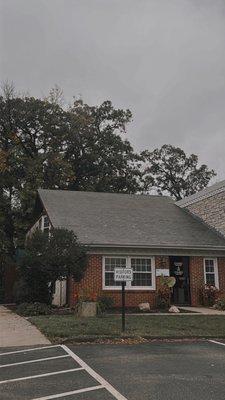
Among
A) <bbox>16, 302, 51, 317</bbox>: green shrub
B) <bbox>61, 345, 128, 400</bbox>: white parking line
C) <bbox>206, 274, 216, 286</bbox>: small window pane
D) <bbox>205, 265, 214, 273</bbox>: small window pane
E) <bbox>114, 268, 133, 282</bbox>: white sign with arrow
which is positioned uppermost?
<bbox>205, 265, 214, 273</bbox>: small window pane

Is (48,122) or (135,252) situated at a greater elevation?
(48,122)

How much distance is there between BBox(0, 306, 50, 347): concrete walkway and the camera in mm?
11513

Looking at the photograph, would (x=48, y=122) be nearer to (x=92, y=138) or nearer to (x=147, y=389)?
(x=92, y=138)

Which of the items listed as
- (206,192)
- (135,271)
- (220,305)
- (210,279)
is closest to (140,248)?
(135,271)

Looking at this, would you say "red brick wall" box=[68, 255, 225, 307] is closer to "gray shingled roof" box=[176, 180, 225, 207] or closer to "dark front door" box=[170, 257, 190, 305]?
"dark front door" box=[170, 257, 190, 305]

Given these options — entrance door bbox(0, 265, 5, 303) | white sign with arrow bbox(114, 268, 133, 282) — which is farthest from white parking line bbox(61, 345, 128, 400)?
entrance door bbox(0, 265, 5, 303)

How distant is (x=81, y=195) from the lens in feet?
90.7

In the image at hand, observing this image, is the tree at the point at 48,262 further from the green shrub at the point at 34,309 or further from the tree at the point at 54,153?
the tree at the point at 54,153

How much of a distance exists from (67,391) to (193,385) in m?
1.92

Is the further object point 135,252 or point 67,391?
point 135,252

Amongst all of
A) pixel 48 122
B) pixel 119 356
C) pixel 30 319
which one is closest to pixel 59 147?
pixel 48 122

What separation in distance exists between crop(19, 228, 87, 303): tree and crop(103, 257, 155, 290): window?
105 inches

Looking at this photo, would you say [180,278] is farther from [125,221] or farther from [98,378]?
[98,378]

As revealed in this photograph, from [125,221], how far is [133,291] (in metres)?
4.01
